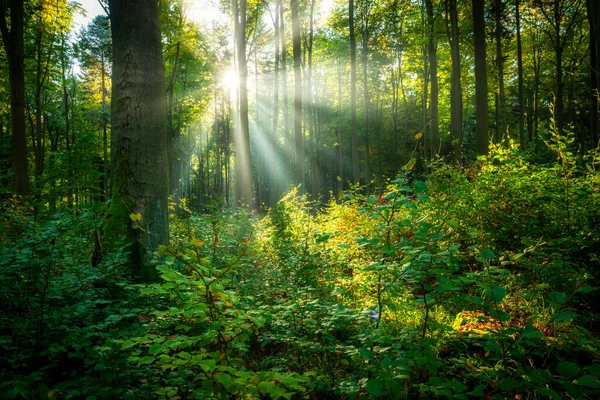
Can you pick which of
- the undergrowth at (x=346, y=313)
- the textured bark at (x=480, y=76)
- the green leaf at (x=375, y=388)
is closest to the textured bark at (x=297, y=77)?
the textured bark at (x=480, y=76)

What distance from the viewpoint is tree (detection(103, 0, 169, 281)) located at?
367 centimetres

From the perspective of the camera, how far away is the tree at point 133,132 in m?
3.67

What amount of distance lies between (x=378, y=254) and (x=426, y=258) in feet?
10.7

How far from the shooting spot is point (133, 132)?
3715 mm

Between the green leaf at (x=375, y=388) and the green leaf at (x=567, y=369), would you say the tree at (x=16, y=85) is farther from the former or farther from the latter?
the green leaf at (x=567, y=369)

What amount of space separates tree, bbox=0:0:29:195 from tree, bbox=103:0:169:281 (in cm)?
858

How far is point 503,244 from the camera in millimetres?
4188

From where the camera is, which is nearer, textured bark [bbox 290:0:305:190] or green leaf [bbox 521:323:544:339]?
green leaf [bbox 521:323:544:339]

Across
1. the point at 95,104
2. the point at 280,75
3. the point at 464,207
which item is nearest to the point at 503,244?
the point at 464,207

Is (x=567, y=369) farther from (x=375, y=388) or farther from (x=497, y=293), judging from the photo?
(x=375, y=388)

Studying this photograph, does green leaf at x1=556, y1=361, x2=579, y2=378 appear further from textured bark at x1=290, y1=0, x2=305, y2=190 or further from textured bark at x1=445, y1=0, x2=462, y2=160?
textured bark at x1=445, y1=0, x2=462, y2=160

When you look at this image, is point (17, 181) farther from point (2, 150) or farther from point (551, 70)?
point (551, 70)

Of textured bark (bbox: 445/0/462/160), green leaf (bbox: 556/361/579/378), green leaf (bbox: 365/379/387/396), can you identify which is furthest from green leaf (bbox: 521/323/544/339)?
textured bark (bbox: 445/0/462/160)

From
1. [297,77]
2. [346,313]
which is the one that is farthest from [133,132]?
[297,77]
